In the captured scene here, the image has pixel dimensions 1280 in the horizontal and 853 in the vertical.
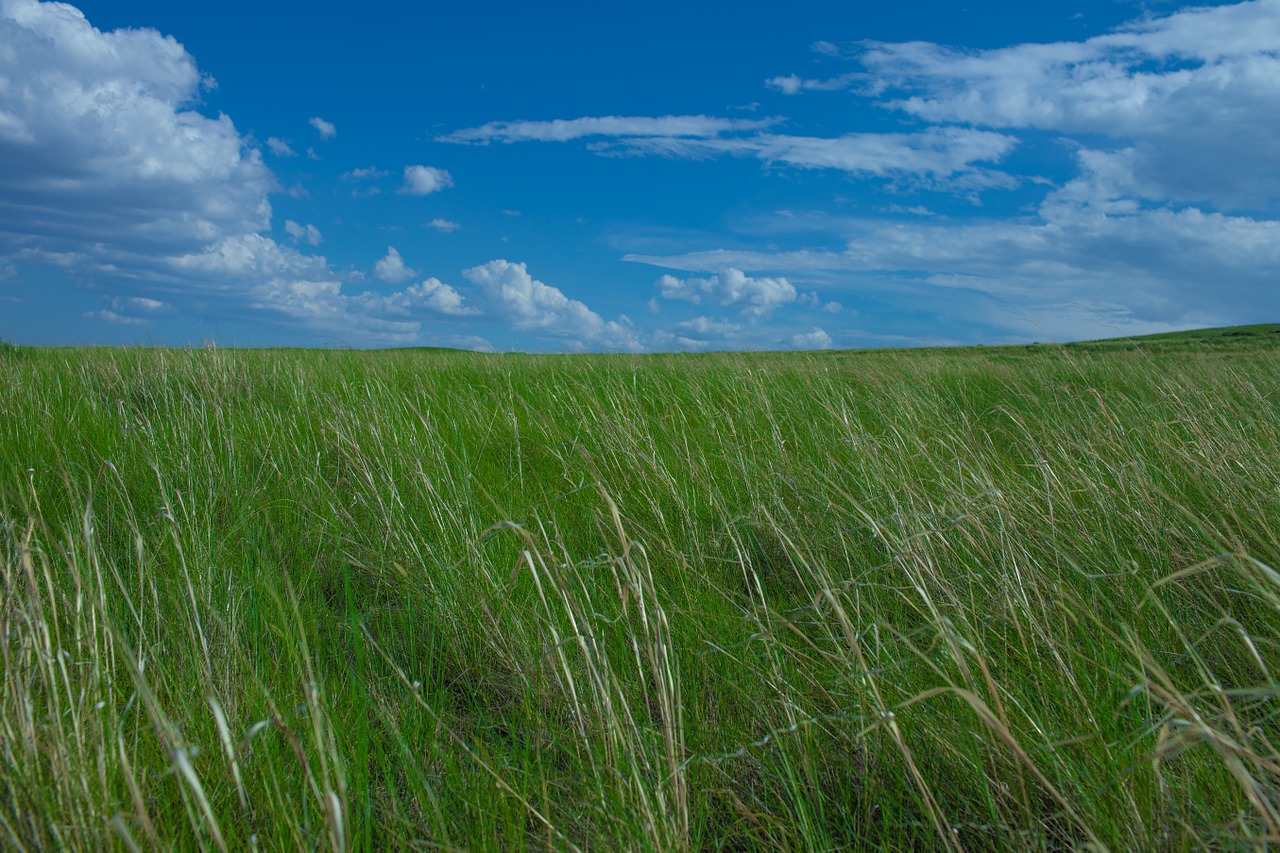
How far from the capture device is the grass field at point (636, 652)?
127 centimetres

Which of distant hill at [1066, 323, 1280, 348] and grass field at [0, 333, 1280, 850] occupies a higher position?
distant hill at [1066, 323, 1280, 348]

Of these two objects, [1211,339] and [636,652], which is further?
[1211,339]

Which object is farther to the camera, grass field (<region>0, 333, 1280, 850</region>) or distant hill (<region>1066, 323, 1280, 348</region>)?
distant hill (<region>1066, 323, 1280, 348</region>)

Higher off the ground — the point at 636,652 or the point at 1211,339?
the point at 1211,339

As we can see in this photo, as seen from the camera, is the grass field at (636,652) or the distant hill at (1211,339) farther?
the distant hill at (1211,339)

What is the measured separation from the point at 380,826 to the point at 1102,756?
139 centimetres

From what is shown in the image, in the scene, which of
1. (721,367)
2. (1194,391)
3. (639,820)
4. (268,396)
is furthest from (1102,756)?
(721,367)

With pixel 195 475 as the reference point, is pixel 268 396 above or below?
above

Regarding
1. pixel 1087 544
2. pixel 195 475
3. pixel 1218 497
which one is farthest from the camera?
pixel 195 475

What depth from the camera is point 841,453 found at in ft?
11.9

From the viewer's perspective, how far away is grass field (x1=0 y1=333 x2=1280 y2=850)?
127cm

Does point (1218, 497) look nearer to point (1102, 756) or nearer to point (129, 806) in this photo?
point (1102, 756)

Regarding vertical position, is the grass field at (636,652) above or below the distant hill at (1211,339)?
below

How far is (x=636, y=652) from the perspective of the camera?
1.39 meters
